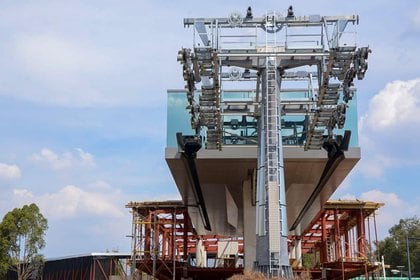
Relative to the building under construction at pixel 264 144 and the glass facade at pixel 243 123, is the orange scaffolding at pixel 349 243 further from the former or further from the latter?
the glass facade at pixel 243 123

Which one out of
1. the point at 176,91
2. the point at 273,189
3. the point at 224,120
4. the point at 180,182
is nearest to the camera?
the point at 273,189

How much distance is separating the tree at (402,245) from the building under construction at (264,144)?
38.2 metres

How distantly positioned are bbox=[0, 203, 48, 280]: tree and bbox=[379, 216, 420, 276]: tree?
51281 millimetres

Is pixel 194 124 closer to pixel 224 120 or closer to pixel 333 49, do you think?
pixel 224 120

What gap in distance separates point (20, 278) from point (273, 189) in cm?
3444

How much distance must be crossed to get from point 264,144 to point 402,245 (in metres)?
67.6

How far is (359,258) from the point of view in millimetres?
38438

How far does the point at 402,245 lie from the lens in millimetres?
81562

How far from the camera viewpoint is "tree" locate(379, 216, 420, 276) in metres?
79.4

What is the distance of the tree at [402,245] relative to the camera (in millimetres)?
79375

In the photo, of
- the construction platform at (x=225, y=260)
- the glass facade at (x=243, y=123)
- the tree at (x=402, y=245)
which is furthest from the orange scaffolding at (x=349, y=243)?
the tree at (x=402, y=245)

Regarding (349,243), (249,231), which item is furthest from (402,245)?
(249,231)

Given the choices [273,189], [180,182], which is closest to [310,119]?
[273,189]

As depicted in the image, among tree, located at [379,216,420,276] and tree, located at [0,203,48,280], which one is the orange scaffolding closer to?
tree, located at [0,203,48,280]
